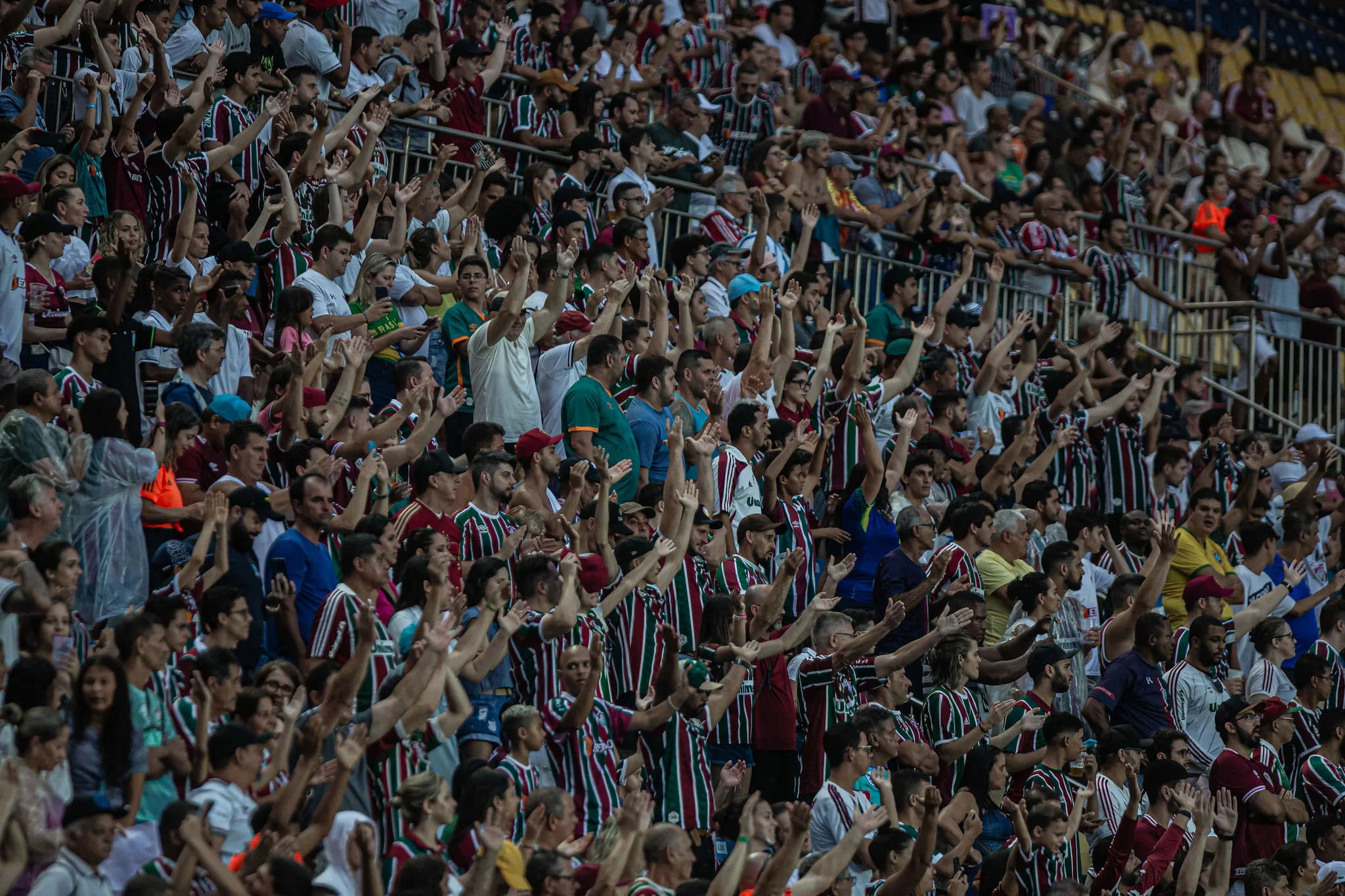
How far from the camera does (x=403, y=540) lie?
9672 mm

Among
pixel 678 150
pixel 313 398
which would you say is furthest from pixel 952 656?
pixel 678 150

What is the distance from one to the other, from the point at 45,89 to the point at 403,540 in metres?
4.56

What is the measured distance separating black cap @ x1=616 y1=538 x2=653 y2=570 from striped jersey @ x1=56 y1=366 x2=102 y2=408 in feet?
8.64

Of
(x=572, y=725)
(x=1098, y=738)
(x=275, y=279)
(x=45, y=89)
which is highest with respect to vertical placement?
(x=45, y=89)

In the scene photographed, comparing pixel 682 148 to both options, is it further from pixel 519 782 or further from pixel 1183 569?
pixel 519 782

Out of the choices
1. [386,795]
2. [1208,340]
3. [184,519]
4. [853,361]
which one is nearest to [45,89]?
[184,519]

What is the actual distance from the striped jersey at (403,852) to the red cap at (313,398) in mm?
3271

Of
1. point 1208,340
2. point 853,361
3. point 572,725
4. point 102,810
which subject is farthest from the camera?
point 1208,340

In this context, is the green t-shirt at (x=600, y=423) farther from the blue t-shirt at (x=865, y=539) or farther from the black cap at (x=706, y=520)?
the blue t-shirt at (x=865, y=539)

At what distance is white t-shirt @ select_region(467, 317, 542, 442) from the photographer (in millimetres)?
11398

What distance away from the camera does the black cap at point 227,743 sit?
Answer: 7.50m

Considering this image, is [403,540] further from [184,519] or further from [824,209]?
[824,209]

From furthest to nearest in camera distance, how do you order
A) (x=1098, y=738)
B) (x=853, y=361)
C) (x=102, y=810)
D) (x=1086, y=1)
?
(x=1086, y=1)
(x=853, y=361)
(x=1098, y=738)
(x=102, y=810)

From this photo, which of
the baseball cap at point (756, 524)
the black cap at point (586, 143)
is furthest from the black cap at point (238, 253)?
the black cap at point (586, 143)
